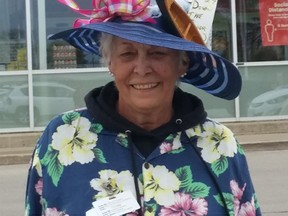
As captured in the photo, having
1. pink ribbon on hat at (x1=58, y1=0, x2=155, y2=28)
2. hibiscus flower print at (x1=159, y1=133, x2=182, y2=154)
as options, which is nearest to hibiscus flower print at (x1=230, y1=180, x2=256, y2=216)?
hibiscus flower print at (x1=159, y1=133, x2=182, y2=154)

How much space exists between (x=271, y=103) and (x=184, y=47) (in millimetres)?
8813

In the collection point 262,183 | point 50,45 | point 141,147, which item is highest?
point 50,45

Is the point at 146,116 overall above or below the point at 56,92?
above

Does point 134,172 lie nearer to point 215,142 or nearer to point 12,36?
point 215,142

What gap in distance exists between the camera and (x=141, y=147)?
207cm

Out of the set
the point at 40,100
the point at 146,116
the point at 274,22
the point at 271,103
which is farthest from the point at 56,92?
the point at 146,116

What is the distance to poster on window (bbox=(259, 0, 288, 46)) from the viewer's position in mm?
10445

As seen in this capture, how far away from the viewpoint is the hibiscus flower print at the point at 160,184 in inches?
78.0

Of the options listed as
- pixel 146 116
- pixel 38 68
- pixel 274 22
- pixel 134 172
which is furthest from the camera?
pixel 274 22

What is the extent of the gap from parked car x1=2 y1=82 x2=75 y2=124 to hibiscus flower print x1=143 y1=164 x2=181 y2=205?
26.4ft

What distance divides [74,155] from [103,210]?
0.22 meters

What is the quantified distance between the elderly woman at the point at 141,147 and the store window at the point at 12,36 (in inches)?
313

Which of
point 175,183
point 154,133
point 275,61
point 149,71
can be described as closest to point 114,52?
point 149,71

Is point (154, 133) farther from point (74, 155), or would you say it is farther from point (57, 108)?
point (57, 108)
